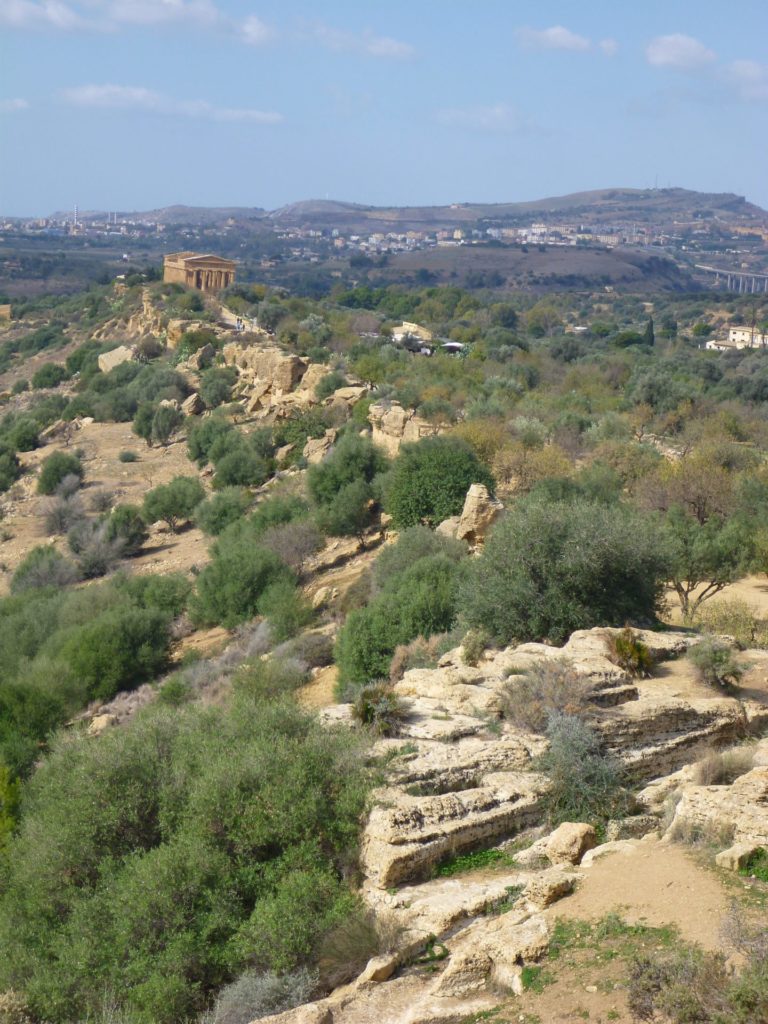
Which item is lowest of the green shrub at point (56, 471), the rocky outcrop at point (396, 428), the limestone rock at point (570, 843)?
the green shrub at point (56, 471)

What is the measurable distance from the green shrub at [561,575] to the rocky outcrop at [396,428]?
10.5 meters

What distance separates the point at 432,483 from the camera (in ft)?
66.5

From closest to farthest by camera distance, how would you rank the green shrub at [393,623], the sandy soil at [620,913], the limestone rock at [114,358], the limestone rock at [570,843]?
the sandy soil at [620,913] < the limestone rock at [570,843] < the green shrub at [393,623] < the limestone rock at [114,358]

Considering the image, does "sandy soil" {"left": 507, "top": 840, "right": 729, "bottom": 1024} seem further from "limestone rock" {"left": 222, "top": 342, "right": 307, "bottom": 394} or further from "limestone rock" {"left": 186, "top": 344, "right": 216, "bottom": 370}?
"limestone rock" {"left": 186, "top": 344, "right": 216, "bottom": 370}

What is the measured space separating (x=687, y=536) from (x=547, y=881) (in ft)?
37.4

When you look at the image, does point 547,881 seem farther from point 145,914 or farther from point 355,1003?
point 145,914

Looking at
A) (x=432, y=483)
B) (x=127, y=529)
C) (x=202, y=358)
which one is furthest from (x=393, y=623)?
(x=202, y=358)

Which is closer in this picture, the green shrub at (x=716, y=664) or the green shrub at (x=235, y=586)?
the green shrub at (x=716, y=664)

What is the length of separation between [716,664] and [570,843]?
12.6ft

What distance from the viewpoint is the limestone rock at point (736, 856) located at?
718cm

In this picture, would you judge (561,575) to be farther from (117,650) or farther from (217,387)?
(217,387)

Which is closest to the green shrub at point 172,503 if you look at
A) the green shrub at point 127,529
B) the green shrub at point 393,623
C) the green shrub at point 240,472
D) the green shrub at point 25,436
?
the green shrub at point 127,529

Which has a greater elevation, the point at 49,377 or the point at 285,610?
the point at 49,377

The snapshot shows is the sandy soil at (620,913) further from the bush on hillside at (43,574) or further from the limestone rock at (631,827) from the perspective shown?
the bush on hillside at (43,574)
